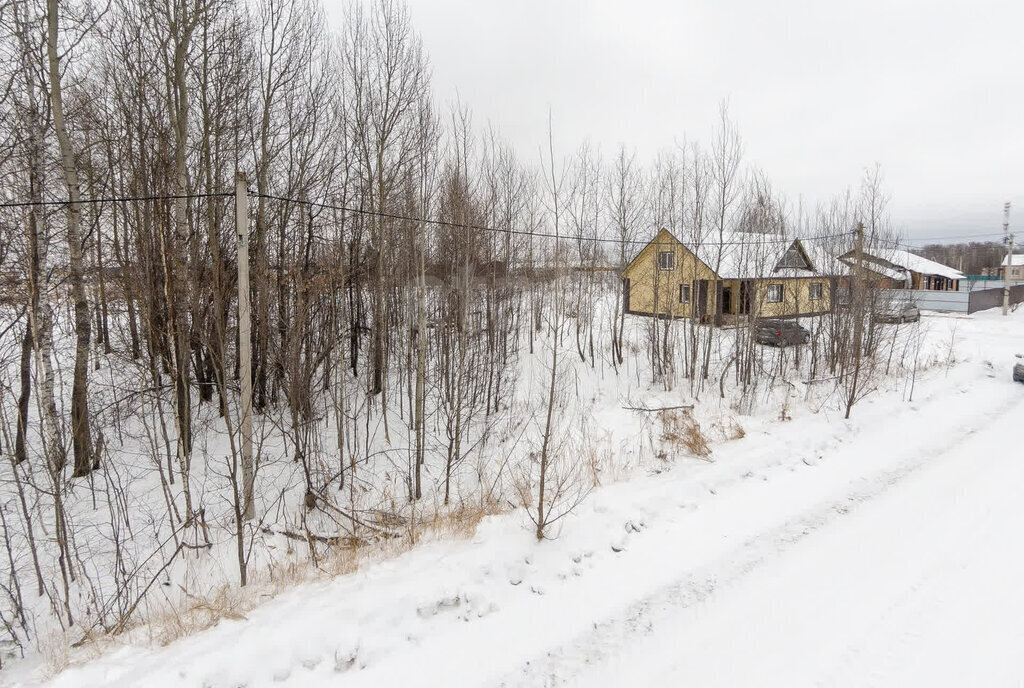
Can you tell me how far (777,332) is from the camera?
16.5 m

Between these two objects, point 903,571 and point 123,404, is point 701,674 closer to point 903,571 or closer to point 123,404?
point 903,571

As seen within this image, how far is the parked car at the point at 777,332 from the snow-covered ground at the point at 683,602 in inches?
415

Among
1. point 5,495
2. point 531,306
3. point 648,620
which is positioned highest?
point 531,306

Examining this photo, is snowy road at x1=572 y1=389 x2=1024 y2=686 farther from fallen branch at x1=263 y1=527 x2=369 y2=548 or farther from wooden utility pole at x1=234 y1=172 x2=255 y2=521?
wooden utility pole at x1=234 y1=172 x2=255 y2=521

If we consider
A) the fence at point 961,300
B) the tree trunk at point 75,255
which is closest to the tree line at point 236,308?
the tree trunk at point 75,255

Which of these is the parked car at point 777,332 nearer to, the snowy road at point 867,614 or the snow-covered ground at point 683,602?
the snow-covered ground at point 683,602

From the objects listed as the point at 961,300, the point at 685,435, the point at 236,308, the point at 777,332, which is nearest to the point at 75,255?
the point at 236,308

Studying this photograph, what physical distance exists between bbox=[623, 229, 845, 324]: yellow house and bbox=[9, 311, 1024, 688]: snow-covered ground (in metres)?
6.59

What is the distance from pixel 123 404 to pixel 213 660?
32.3ft

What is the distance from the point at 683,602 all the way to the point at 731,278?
712 inches

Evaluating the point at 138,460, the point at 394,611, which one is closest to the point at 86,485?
the point at 138,460

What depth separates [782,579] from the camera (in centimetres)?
417

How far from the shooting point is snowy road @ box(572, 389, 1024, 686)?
10.4ft

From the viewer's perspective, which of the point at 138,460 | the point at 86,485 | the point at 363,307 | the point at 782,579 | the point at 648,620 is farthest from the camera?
the point at 363,307
